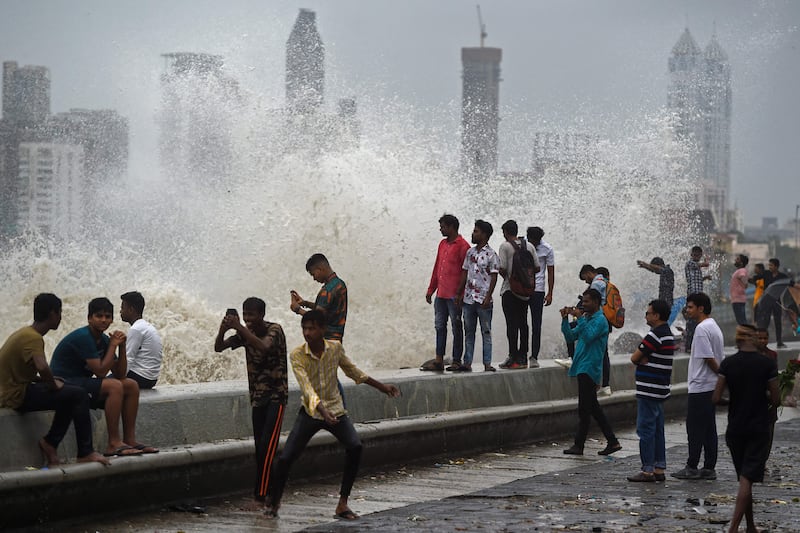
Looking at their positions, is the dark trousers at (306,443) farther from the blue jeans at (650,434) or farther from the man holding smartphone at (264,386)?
the blue jeans at (650,434)

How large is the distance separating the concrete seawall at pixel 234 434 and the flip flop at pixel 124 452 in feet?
0.31

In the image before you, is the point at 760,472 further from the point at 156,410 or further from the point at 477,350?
the point at 477,350

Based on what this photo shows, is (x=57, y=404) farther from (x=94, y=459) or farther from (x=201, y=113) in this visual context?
(x=201, y=113)

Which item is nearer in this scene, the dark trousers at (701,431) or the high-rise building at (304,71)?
the dark trousers at (701,431)

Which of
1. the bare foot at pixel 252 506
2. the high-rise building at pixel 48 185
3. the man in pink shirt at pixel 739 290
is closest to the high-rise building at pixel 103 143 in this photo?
the high-rise building at pixel 48 185

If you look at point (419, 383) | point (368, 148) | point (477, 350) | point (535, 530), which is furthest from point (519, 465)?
point (368, 148)

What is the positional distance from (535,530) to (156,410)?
2.73 metres

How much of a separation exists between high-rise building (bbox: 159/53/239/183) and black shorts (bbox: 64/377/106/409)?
21057 millimetres

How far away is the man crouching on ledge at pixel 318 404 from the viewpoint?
7871mm

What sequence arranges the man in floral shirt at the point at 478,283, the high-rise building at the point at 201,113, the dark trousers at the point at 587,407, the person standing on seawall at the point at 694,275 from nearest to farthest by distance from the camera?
the dark trousers at the point at 587,407, the man in floral shirt at the point at 478,283, the person standing on seawall at the point at 694,275, the high-rise building at the point at 201,113

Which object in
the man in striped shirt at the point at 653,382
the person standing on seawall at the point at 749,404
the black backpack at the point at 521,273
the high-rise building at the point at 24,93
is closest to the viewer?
the person standing on seawall at the point at 749,404

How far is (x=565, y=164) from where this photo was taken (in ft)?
112

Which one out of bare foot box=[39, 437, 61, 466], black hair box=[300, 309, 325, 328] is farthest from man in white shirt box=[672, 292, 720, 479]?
bare foot box=[39, 437, 61, 466]

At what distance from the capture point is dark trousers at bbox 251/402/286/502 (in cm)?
814
